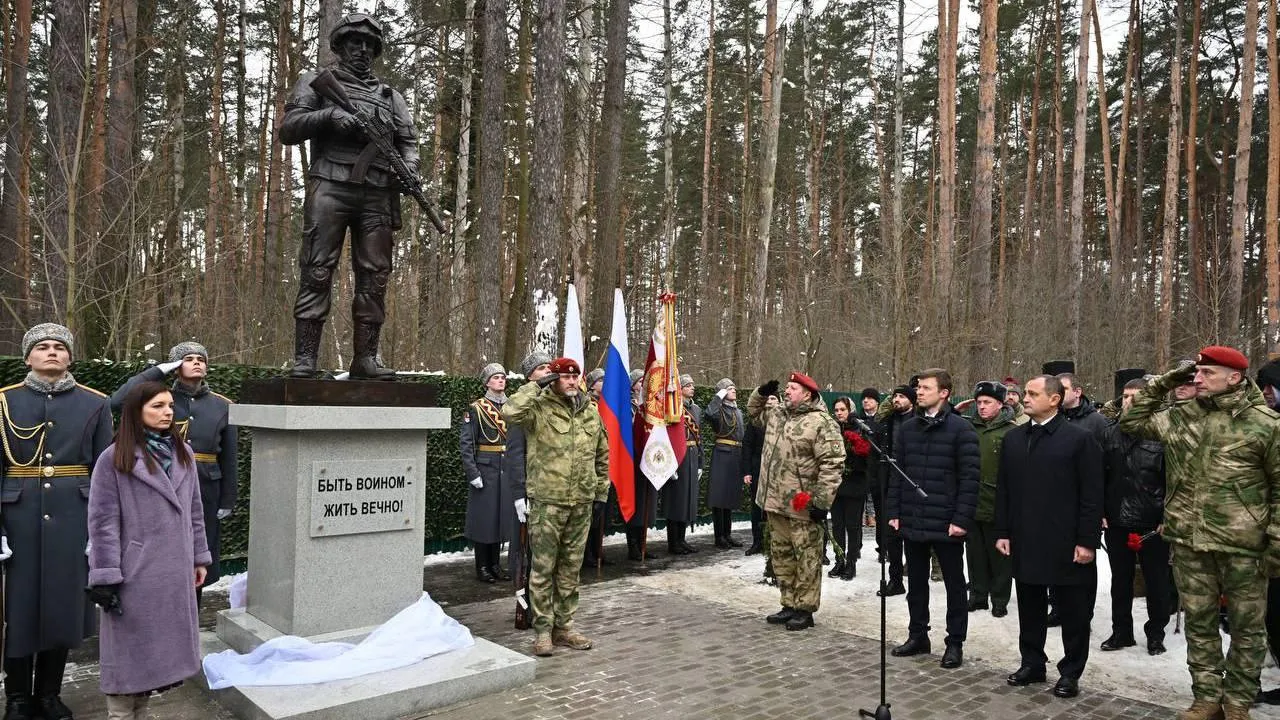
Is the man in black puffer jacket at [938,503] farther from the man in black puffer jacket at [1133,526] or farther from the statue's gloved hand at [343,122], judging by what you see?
the statue's gloved hand at [343,122]

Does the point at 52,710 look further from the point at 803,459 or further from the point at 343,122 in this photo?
the point at 803,459

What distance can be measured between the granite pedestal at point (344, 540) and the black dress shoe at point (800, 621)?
2.44 meters

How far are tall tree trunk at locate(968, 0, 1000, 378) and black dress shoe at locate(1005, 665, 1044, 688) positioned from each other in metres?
9.95

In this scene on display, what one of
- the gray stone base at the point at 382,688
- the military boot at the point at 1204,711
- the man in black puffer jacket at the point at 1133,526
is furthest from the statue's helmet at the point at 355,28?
the military boot at the point at 1204,711

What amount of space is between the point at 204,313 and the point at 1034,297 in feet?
60.1

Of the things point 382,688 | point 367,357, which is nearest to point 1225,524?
point 382,688

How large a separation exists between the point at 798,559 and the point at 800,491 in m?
0.60

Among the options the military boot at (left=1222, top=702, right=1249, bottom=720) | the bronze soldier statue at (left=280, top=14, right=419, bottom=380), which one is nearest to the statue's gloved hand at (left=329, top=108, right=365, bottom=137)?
the bronze soldier statue at (left=280, top=14, right=419, bottom=380)

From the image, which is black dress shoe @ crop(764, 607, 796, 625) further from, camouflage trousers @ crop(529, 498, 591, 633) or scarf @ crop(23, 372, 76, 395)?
scarf @ crop(23, 372, 76, 395)

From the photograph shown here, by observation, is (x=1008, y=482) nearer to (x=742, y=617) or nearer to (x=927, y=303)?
(x=742, y=617)

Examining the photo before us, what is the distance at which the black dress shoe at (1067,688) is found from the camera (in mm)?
5180

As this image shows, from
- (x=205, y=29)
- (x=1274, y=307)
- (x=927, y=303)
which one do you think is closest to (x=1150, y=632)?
(x=927, y=303)

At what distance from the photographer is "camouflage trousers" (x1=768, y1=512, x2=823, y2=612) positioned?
670 centimetres

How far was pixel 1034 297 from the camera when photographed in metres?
19.6
